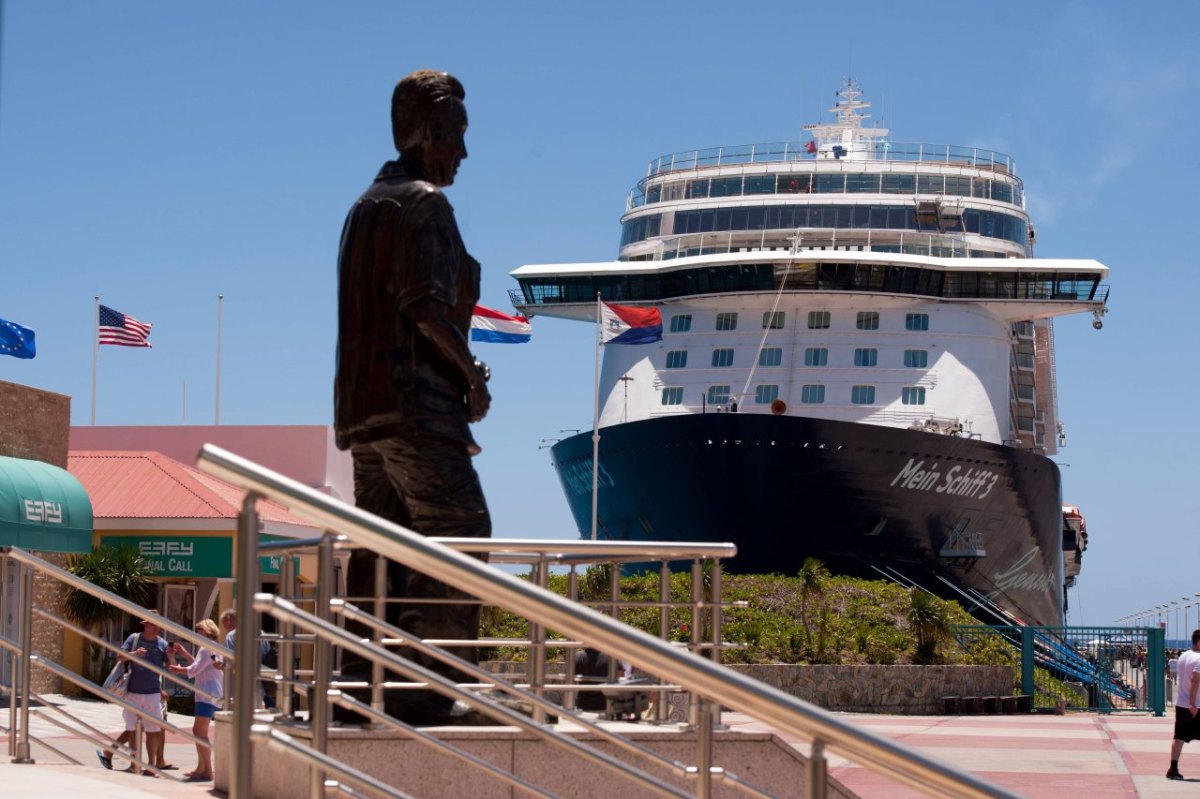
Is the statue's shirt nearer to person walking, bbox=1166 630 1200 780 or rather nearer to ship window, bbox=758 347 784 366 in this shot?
person walking, bbox=1166 630 1200 780

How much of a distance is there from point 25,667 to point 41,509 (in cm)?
1368

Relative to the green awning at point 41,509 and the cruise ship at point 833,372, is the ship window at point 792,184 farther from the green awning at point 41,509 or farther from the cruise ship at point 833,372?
the green awning at point 41,509

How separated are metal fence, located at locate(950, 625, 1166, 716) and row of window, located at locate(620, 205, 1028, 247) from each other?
16.3 meters

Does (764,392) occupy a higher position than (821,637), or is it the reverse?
(764,392)

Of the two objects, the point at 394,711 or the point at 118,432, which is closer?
the point at 394,711

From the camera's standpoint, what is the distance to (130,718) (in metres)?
11.5

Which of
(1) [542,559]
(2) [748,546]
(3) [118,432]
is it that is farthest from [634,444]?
(1) [542,559]

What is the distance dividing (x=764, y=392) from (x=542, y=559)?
34.7 metres

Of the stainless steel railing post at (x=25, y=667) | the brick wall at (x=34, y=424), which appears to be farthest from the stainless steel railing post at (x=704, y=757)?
the brick wall at (x=34, y=424)

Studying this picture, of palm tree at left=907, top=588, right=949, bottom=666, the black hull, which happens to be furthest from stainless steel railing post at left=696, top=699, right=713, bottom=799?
the black hull

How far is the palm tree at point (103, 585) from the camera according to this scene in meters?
23.1

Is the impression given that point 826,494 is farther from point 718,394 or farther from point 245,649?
point 245,649

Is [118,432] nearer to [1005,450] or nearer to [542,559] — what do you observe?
[1005,450]

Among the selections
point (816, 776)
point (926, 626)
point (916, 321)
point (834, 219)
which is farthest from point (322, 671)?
point (834, 219)
